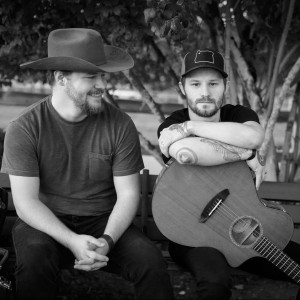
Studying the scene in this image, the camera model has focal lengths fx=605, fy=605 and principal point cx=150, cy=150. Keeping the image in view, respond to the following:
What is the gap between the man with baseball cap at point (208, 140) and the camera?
2912 millimetres

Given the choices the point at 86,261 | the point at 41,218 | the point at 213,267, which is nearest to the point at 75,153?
the point at 41,218

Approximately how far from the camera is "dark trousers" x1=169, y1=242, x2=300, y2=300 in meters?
2.83

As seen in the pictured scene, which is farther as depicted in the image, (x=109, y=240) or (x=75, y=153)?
(x=75, y=153)

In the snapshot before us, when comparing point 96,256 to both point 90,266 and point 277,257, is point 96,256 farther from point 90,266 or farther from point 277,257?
point 277,257

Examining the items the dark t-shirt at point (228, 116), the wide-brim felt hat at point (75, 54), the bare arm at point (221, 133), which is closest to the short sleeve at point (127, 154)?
the dark t-shirt at point (228, 116)

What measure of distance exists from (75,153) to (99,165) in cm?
14

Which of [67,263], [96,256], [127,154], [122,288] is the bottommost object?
[122,288]

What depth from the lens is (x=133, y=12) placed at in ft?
13.0

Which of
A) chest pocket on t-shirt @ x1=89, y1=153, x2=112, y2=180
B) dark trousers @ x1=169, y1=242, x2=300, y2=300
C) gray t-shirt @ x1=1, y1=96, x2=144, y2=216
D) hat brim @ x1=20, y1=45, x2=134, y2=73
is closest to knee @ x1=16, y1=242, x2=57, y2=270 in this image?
gray t-shirt @ x1=1, y1=96, x2=144, y2=216

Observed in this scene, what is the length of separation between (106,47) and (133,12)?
648 mm

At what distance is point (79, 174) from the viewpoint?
321 centimetres

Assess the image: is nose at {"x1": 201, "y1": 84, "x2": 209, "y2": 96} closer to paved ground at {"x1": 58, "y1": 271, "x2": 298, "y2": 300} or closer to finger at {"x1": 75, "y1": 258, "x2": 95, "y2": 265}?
finger at {"x1": 75, "y1": 258, "x2": 95, "y2": 265}

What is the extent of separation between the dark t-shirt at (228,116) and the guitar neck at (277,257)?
64cm

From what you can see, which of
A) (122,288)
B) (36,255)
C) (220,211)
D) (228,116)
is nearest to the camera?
(36,255)
